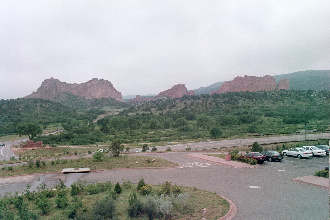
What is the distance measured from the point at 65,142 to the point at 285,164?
152 feet

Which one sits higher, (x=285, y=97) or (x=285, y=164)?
(x=285, y=97)

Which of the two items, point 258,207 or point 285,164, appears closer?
point 258,207

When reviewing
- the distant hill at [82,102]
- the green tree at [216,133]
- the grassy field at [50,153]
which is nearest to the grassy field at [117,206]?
the grassy field at [50,153]

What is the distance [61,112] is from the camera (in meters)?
118

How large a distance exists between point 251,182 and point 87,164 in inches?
604

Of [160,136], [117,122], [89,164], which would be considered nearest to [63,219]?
[89,164]

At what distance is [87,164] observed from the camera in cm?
2772

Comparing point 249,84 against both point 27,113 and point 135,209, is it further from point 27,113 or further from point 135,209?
point 135,209

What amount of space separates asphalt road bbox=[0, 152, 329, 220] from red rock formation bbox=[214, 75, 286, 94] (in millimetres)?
157090

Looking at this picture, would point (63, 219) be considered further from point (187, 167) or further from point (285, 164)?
point (285, 164)

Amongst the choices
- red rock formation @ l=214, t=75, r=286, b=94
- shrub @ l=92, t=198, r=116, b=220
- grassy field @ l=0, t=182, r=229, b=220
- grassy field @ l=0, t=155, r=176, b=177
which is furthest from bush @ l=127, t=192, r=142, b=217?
red rock formation @ l=214, t=75, r=286, b=94

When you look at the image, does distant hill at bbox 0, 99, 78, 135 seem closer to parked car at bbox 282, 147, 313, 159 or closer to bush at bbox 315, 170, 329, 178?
parked car at bbox 282, 147, 313, 159

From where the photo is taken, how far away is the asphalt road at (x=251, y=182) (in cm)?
1243

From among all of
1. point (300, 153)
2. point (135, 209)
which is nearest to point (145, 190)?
point (135, 209)
